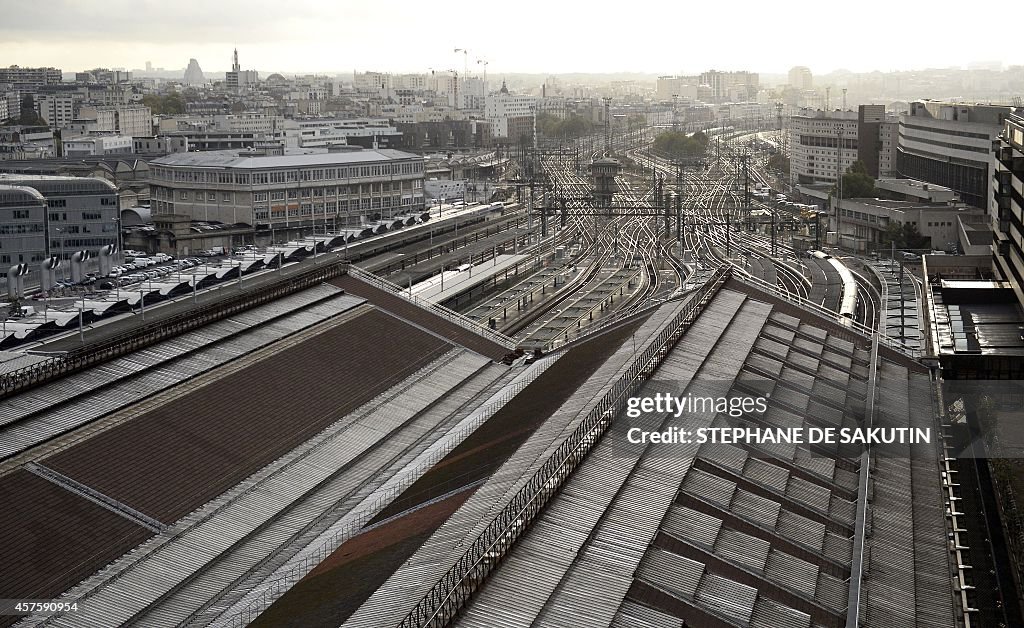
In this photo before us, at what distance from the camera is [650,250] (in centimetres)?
3791

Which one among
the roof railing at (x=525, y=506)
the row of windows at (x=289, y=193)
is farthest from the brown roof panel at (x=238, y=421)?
the row of windows at (x=289, y=193)

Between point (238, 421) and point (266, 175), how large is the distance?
25939mm

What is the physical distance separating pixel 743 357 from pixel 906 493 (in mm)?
2858

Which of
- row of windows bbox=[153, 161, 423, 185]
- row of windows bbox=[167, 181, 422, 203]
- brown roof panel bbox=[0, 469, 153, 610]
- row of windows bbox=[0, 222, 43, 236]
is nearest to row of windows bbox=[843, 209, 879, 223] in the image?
row of windows bbox=[167, 181, 422, 203]

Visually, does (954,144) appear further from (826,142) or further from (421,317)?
(421,317)

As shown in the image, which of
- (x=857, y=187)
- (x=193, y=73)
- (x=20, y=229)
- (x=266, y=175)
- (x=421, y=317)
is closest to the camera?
(x=421, y=317)

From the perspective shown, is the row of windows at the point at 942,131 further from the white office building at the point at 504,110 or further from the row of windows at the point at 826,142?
the white office building at the point at 504,110

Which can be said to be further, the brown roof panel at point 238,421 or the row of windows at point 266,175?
the row of windows at point 266,175

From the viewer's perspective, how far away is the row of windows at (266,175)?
36812 millimetres

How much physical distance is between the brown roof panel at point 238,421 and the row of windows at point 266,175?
2219cm

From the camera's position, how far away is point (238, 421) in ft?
39.7

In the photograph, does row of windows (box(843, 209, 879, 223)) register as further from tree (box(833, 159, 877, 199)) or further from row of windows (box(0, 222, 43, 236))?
row of windows (box(0, 222, 43, 236))

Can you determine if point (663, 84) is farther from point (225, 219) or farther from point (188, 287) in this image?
point (188, 287)

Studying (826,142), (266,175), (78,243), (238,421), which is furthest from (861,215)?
(238,421)
